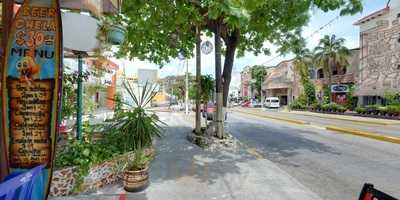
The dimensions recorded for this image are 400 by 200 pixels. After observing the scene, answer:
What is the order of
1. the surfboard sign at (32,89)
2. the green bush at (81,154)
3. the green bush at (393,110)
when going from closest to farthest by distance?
the surfboard sign at (32,89), the green bush at (81,154), the green bush at (393,110)

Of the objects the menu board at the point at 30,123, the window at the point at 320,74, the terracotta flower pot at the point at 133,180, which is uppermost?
the window at the point at 320,74

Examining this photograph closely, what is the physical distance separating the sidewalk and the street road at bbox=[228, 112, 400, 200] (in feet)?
1.63

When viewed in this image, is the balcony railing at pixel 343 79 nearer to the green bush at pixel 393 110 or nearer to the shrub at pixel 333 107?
the shrub at pixel 333 107

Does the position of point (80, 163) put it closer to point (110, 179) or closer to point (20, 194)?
point (110, 179)

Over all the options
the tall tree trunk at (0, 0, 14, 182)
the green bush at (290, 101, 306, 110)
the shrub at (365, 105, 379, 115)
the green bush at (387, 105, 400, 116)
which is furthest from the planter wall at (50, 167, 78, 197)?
the green bush at (290, 101, 306, 110)

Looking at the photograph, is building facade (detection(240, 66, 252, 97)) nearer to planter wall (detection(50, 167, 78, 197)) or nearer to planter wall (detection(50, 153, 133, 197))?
Result: planter wall (detection(50, 153, 133, 197))

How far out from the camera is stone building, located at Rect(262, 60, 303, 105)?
5381 centimetres

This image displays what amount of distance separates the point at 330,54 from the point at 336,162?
36466mm

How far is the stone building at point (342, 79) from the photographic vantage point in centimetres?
3883

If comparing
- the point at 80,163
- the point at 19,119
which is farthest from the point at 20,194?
the point at 80,163

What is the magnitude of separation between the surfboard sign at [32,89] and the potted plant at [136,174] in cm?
219

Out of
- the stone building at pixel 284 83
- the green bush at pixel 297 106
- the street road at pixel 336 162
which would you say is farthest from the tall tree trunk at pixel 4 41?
the stone building at pixel 284 83

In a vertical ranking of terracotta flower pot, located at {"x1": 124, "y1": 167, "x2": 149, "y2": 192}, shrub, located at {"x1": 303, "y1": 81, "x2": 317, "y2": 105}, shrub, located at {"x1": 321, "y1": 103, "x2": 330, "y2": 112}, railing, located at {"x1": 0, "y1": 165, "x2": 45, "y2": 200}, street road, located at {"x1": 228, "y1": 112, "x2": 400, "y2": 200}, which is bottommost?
street road, located at {"x1": 228, "y1": 112, "x2": 400, "y2": 200}

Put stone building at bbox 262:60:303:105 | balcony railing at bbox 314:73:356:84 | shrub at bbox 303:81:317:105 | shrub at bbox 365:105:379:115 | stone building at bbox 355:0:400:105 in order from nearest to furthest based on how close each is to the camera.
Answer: shrub at bbox 365:105:379:115
stone building at bbox 355:0:400:105
balcony railing at bbox 314:73:356:84
shrub at bbox 303:81:317:105
stone building at bbox 262:60:303:105
